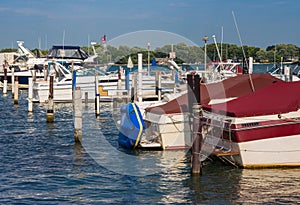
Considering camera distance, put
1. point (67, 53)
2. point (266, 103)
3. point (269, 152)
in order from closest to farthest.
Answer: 1. point (269, 152)
2. point (266, 103)
3. point (67, 53)

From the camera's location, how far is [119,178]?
18094mm

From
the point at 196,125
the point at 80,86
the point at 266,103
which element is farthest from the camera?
the point at 80,86

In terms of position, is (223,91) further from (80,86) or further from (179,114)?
(80,86)

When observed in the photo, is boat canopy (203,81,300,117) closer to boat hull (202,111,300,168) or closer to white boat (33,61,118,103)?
boat hull (202,111,300,168)

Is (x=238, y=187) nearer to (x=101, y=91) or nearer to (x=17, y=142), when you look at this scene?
(x=17, y=142)

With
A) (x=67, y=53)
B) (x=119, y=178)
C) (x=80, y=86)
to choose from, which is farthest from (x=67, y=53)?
(x=119, y=178)

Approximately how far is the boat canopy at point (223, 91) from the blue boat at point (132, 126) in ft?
2.10

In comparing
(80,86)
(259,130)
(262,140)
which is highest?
(80,86)

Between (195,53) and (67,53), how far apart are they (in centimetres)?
2893

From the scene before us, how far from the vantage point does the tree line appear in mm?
38987

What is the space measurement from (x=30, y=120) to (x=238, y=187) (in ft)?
68.7

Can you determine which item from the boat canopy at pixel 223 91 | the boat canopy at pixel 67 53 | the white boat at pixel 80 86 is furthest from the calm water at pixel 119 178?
the boat canopy at pixel 67 53

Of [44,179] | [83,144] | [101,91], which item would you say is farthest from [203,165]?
[101,91]

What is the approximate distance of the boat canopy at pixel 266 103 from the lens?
58.3 feet
